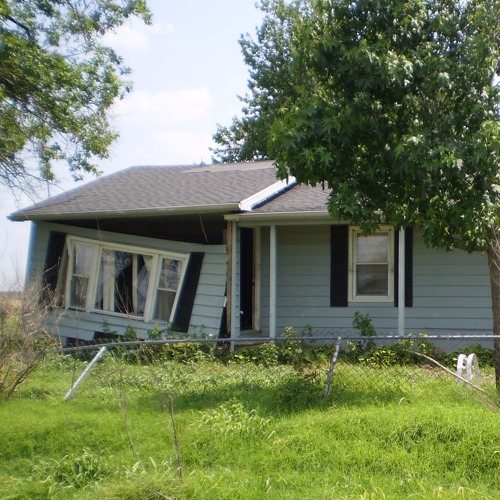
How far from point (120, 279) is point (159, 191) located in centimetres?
196

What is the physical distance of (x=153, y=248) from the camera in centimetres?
1404

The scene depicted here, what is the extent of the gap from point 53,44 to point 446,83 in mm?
11197

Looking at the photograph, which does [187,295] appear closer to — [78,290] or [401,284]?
[78,290]

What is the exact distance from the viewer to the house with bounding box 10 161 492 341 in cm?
1302

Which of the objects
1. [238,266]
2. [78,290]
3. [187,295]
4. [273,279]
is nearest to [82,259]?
[78,290]

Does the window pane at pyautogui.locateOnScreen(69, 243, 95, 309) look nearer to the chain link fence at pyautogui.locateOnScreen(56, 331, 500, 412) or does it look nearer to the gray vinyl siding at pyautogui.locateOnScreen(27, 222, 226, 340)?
the gray vinyl siding at pyautogui.locateOnScreen(27, 222, 226, 340)

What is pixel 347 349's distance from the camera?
12008mm

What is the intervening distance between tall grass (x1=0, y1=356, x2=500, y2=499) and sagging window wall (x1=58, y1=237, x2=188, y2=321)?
17.7 feet

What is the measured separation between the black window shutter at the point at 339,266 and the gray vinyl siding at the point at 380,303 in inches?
4.7

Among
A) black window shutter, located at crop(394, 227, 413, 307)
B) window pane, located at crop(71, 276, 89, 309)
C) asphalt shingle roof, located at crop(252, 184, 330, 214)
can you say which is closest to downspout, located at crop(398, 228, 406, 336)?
black window shutter, located at crop(394, 227, 413, 307)

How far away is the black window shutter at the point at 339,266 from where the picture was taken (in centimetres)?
1373

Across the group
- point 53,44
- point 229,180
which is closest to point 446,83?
point 229,180

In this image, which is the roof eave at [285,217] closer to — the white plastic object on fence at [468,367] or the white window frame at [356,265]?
the white window frame at [356,265]

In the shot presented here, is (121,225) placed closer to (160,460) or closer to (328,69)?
(328,69)
